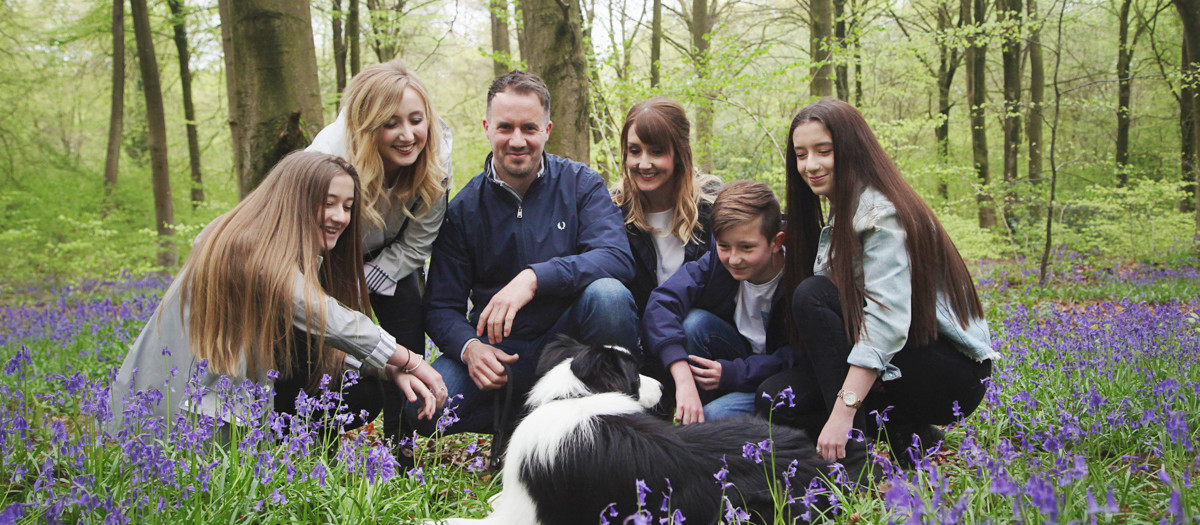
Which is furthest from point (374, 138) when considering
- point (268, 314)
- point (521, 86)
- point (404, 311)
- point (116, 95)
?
point (116, 95)

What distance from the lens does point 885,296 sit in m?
2.52

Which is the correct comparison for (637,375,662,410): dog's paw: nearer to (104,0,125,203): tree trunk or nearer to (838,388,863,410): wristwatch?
(838,388,863,410): wristwatch

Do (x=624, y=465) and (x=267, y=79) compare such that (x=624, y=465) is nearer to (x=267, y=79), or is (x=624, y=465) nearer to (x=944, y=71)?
(x=267, y=79)

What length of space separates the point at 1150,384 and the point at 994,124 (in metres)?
19.6

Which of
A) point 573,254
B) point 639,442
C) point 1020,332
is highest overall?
point 573,254

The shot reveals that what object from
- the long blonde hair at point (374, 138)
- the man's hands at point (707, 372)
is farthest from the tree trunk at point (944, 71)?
the long blonde hair at point (374, 138)

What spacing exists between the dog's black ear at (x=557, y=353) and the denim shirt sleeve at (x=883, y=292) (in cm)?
103

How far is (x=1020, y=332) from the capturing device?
4762mm

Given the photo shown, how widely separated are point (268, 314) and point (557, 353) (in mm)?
1079

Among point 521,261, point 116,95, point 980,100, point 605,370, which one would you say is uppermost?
point 116,95

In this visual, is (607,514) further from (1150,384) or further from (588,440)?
(1150,384)

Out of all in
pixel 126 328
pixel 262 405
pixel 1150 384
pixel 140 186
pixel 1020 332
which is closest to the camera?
pixel 262 405

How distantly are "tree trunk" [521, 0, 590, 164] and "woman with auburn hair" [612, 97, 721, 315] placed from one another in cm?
165

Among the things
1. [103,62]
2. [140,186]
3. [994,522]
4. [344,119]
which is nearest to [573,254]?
[344,119]
